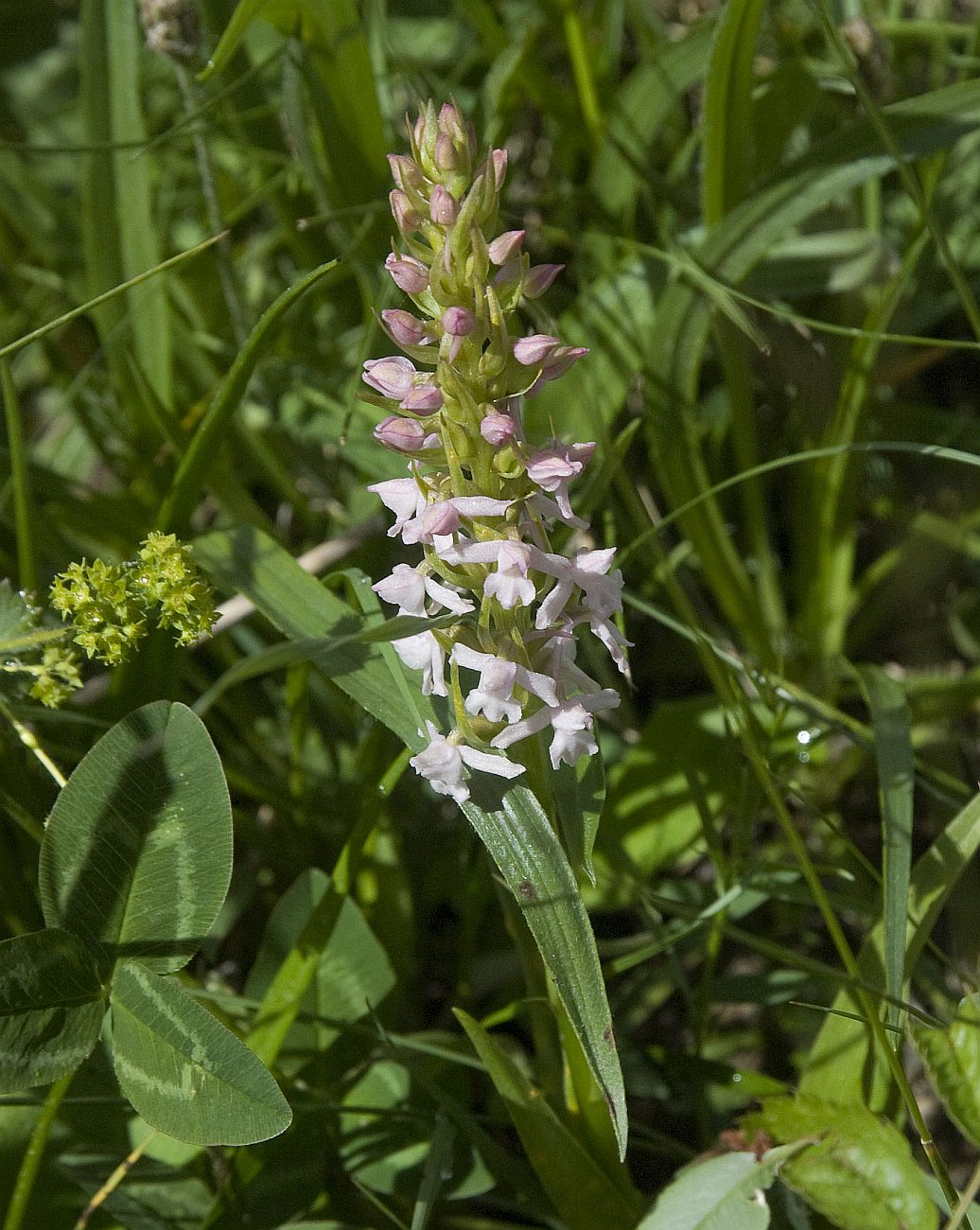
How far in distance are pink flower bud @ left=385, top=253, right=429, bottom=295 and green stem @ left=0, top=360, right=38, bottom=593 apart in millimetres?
699

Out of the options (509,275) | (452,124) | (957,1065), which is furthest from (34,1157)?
(452,124)

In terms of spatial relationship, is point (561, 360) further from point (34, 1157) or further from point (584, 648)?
point (34, 1157)

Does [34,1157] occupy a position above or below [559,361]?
below

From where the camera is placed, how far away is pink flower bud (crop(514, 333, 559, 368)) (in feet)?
3.50

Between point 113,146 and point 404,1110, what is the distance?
149 cm

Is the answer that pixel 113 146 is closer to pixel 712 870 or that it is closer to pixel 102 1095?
pixel 102 1095

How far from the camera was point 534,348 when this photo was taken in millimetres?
1070

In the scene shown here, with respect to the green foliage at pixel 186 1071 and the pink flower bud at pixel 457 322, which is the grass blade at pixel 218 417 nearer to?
the pink flower bud at pixel 457 322

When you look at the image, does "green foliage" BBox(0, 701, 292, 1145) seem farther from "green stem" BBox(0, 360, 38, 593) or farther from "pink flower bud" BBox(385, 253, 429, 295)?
"pink flower bud" BBox(385, 253, 429, 295)

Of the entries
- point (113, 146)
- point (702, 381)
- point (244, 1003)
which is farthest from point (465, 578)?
point (702, 381)

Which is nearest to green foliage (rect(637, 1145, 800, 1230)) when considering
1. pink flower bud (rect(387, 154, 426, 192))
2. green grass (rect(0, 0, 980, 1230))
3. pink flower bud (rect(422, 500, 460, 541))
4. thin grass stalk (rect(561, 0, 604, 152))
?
green grass (rect(0, 0, 980, 1230))

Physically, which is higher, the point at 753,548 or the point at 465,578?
the point at 465,578

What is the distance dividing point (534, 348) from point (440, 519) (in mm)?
187

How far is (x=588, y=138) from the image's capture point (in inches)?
93.6
